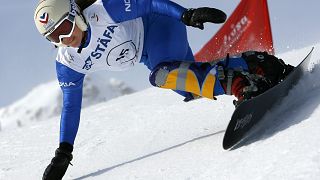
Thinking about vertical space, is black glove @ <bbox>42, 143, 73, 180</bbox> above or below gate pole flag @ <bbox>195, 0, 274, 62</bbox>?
above

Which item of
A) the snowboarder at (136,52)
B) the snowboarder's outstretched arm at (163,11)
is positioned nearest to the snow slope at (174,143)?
the snowboarder at (136,52)

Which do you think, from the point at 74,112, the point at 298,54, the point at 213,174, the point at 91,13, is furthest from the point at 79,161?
the point at 298,54

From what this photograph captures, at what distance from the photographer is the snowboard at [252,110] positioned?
3449mm

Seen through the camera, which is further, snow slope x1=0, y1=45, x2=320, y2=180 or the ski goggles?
the ski goggles

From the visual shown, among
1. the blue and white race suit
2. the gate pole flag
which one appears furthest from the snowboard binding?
the gate pole flag

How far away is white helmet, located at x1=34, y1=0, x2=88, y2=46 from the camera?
4.04 m

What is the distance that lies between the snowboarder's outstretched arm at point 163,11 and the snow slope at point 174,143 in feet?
2.91

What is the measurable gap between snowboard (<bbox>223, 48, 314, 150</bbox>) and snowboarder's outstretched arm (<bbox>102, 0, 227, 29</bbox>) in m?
0.68

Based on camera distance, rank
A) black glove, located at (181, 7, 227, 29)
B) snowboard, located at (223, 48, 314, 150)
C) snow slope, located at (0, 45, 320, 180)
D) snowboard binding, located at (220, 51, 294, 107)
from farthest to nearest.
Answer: black glove, located at (181, 7, 227, 29)
snowboard binding, located at (220, 51, 294, 107)
snowboard, located at (223, 48, 314, 150)
snow slope, located at (0, 45, 320, 180)

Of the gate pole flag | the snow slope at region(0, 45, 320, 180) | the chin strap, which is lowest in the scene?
the gate pole flag

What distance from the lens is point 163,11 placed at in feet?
13.7

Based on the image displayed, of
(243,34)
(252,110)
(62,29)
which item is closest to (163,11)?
(62,29)

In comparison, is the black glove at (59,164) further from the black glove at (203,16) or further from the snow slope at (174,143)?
the black glove at (203,16)

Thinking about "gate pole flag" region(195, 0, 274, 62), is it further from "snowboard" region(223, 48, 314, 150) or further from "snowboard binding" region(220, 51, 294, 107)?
"snowboard" region(223, 48, 314, 150)
